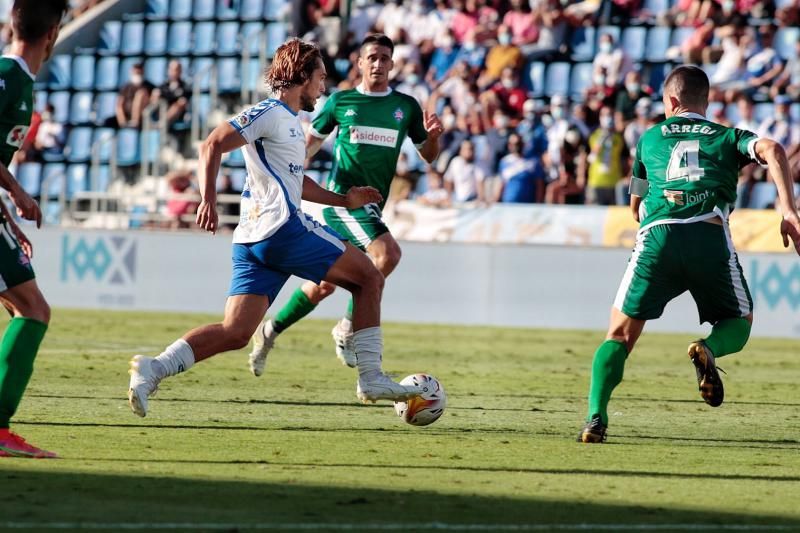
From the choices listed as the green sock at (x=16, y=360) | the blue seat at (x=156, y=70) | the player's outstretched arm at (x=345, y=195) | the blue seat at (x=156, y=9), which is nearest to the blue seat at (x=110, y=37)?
the blue seat at (x=156, y=9)

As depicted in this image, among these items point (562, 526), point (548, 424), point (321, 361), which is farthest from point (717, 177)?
point (321, 361)

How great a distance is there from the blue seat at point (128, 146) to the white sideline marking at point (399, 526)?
21781 mm

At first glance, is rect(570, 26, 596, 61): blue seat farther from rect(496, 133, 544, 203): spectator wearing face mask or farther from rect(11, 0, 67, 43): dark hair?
rect(11, 0, 67, 43): dark hair

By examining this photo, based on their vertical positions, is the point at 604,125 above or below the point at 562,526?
above

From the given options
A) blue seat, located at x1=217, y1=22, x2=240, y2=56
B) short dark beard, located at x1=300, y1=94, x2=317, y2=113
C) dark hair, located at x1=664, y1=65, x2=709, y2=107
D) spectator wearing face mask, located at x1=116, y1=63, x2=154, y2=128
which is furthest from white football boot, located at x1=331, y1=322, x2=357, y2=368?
blue seat, located at x1=217, y1=22, x2=240, y2=56

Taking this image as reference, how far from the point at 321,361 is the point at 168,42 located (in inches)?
641

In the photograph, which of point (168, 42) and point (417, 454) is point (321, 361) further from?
point (168, 42)

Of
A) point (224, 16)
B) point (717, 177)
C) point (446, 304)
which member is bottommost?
point (446, 304)

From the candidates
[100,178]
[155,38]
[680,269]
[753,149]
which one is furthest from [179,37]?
[753,149]

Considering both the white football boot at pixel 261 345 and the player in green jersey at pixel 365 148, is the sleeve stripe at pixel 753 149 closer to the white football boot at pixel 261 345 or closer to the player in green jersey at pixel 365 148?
the player in green jersey at pixel 365 148

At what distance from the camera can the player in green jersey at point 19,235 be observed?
7094mm

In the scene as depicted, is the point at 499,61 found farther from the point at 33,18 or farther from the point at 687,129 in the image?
the point at 33,18

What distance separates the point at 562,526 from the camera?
5.74 metres

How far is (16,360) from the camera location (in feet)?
23.8
